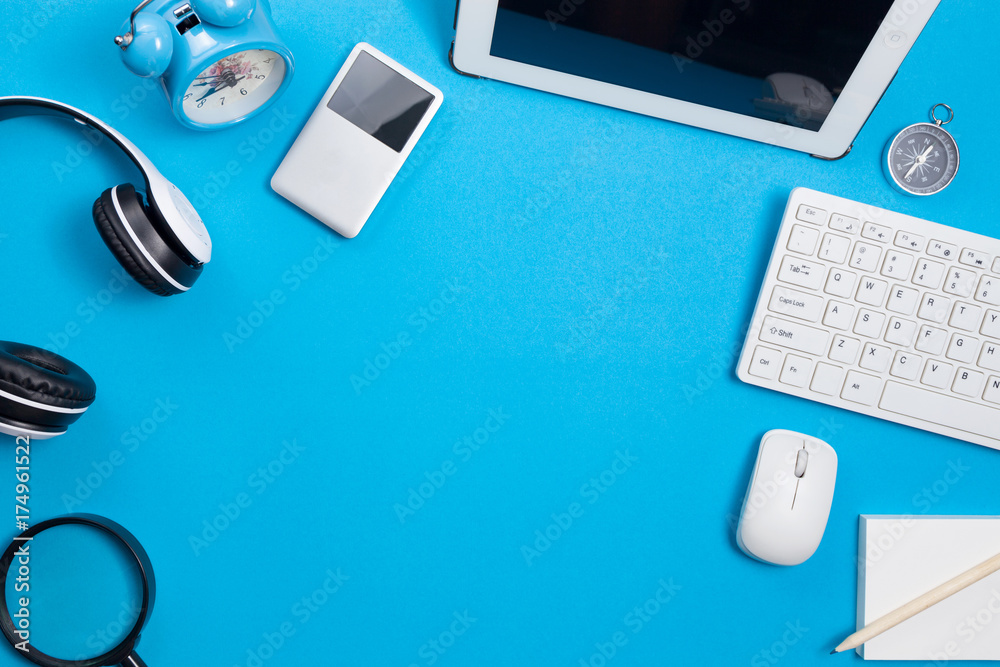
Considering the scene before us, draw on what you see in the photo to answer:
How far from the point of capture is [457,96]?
74 centimetres

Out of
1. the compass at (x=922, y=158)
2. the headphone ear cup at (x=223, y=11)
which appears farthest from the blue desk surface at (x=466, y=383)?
the headphone ear cup at (x=223, y=11)

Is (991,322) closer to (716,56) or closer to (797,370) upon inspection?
(797,370)

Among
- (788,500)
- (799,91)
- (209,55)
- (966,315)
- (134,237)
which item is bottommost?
(788,500)

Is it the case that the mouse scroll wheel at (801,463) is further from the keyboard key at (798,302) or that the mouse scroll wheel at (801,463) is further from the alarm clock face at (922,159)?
the alarm clock face at (922,159)

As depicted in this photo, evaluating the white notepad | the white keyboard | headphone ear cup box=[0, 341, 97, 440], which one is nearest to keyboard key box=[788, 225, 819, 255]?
the white keyboard

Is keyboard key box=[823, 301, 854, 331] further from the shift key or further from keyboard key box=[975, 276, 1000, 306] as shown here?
keyboard key box=[975, 276, 1000, 306]

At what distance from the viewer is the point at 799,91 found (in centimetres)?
69

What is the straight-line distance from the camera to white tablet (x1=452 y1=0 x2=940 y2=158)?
646mm

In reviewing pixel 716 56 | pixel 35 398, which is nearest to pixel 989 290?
pixel 716 56

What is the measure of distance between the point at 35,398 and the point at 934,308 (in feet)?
3.02

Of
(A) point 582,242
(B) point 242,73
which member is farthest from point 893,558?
(B) point 242,73

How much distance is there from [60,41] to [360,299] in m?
0.41

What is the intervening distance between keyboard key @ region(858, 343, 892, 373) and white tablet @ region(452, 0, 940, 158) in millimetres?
223

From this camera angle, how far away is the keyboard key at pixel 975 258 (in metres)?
0.75
